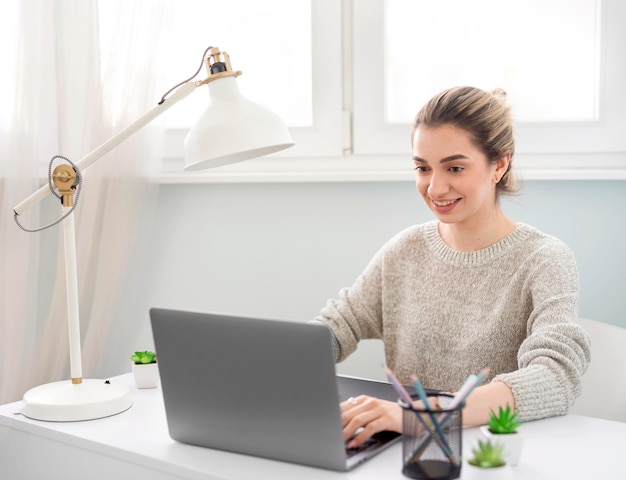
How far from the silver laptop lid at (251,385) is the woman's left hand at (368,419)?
90mm

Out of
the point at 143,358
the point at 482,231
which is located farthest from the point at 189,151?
the point at 482,231

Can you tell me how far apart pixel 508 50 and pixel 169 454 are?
4.28ft

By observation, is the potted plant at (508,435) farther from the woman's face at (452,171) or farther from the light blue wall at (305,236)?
the light blue wall at (305,236)

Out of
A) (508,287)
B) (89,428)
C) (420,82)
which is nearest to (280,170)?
(420,82)

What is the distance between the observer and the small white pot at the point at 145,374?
145cm

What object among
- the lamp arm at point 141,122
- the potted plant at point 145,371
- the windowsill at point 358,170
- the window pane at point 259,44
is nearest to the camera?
the lamp arm at point 141,122

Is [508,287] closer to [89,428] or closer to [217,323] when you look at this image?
[217,323]

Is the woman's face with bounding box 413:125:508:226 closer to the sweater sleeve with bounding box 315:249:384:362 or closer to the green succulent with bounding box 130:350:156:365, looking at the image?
the sweater sleeve with bounding box 315:249:384:362

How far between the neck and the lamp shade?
47 centimetres

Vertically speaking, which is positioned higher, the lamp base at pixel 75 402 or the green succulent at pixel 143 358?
the green succulent at pixel 143 358

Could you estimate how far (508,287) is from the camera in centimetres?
151

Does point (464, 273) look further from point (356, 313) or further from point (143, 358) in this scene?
point (143, 358)

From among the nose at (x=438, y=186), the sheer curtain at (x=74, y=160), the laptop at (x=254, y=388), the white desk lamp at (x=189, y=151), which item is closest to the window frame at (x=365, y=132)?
the sheer curtain at (x=74, y=160)

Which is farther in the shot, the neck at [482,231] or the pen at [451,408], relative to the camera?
the neck at [482,231]
